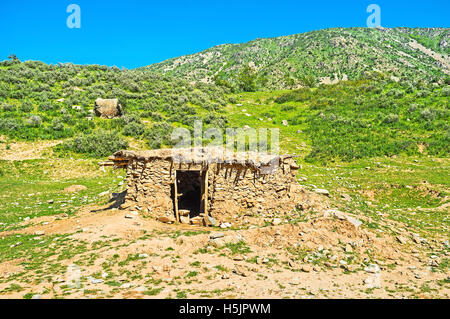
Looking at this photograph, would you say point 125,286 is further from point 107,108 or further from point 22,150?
point 107,108

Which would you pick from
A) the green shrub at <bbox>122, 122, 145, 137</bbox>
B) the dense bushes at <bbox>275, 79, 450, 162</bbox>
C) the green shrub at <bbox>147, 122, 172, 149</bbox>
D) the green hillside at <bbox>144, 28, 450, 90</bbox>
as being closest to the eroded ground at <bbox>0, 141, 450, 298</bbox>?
the dense bushes at <bbox>275, 79, 450, 162</bbox>

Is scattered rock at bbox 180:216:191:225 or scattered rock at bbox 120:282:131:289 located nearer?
scattered rock at bbox 120:282:131:289

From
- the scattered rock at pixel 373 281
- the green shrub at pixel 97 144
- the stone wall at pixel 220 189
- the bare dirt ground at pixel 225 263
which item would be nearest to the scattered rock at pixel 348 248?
the bare dirt ground at pixel 225 263

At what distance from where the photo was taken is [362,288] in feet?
20.9

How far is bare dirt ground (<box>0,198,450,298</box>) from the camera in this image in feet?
19.7

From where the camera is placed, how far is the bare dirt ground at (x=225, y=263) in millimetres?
6020

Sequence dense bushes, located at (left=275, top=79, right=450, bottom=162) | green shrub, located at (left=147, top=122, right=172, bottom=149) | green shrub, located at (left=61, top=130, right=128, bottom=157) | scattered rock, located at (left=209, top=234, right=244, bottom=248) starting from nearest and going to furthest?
scattered rock, located at (left=209, top=234, right=244, bottom=248) → green shrub, located at (left=61, top=130, right=128, bottom=157) → dense bushes, located at (left=275, top=79, right=450, bottom=162) → green shrub, located at (left=147, top=122, right=172, bottom=149)

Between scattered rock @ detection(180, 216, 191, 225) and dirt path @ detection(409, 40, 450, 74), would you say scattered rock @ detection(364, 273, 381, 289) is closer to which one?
scattered rock @ detection(180, 216, 191, 225)

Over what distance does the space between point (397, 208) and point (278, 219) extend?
7102 millimetres

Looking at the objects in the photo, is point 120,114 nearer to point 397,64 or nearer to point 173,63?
point 397,64

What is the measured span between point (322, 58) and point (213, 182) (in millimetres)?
83438

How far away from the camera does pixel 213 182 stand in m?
10.8
